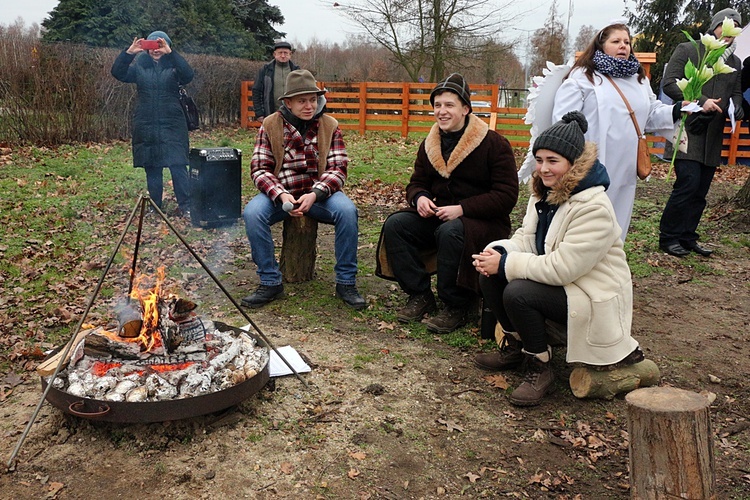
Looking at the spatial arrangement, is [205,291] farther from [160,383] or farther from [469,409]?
[469,409]

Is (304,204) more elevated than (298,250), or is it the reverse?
(304,204)

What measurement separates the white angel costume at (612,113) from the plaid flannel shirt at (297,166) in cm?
→ 173

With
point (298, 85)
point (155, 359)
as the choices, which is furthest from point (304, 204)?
point (155, 359)

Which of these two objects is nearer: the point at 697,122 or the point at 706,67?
the point at 706,67

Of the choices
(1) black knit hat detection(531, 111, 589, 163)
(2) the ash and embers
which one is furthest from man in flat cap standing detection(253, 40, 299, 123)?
(1) black knit hat detection(531, 111, 589, 163)

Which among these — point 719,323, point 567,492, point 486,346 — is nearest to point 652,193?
point 719,323

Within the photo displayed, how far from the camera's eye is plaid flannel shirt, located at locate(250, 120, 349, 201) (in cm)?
493

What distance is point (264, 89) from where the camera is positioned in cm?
963

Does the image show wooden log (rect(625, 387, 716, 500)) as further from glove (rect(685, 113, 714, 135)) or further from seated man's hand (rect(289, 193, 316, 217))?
glove (rect(685, 113, 714, 135))

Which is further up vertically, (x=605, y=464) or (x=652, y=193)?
(x=652, y=193)

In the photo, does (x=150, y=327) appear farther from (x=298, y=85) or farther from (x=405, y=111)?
(x=405, y=111)

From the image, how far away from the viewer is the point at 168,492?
2680 mm

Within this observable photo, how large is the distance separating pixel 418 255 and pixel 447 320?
0.54 meters

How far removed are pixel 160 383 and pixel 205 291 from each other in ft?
7.05
